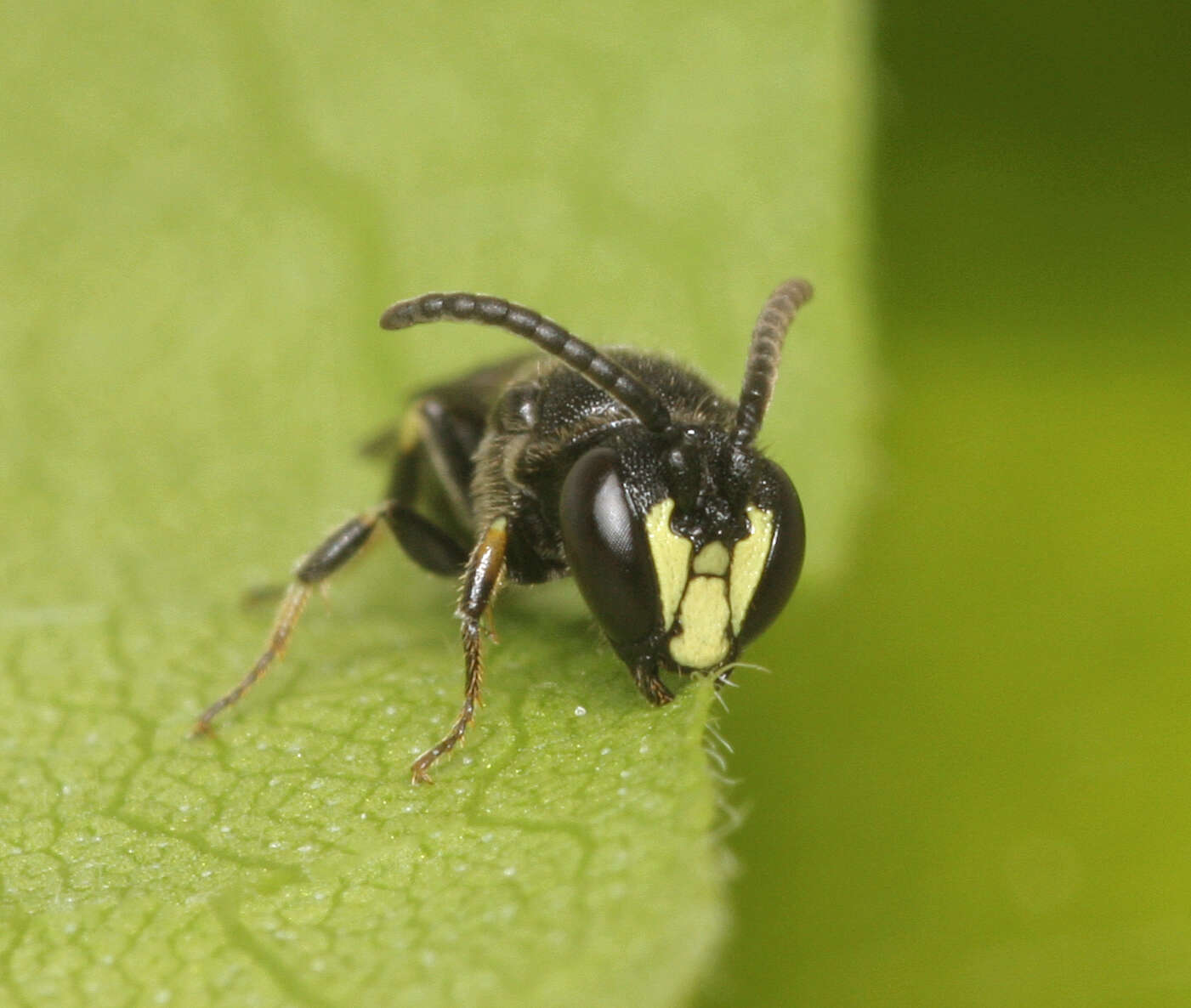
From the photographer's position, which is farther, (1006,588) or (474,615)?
(1006,588)

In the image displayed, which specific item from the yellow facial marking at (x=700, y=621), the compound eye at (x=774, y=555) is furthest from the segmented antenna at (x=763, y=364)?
the yellow facial marking at (x=700, y=621)

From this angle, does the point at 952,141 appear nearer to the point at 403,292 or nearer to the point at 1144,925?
the point at 403,292

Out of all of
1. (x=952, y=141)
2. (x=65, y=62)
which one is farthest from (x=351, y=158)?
(x=952, y=141)

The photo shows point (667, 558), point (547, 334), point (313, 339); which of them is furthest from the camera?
point (313, 339)

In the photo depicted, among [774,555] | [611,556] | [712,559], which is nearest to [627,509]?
[611,556]

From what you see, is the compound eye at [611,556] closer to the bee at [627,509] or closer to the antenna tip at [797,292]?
the bee at [627,509]

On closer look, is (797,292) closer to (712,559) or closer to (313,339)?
(712,559)

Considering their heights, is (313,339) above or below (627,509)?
below
